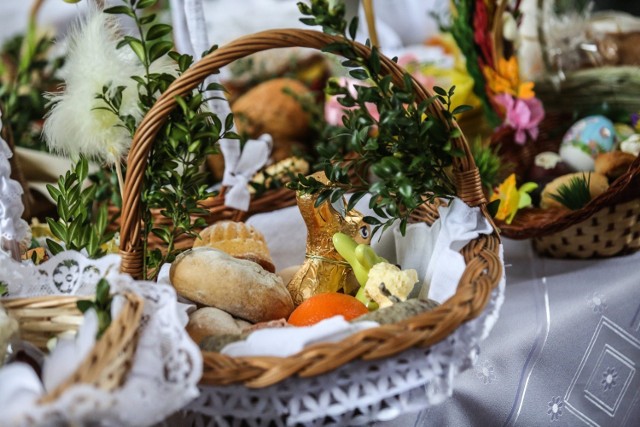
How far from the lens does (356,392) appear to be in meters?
0.67

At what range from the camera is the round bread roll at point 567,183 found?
112 centimetres

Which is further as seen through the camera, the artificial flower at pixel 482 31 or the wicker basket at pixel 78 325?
the artificial flower at pixel 482 31

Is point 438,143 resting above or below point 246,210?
above

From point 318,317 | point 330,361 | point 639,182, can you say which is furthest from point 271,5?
point 330,361

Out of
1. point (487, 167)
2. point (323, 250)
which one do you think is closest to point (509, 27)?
point (487, 167)

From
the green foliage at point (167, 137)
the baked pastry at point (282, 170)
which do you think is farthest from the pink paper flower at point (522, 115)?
the green foliage at point (167, 137)

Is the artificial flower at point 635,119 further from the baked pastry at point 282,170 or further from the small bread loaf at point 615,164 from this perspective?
the baked pastry at point 282,170

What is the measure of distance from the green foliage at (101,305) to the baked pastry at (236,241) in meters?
0.30

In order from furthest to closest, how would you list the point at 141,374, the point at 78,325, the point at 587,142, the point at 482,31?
the point at 482,31 → the point at 587,142 → the point at 78,325 → the point at 141,374

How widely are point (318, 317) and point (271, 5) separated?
5.98ft

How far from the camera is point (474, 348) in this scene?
0.72 m

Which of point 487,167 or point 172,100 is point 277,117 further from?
point 172,100

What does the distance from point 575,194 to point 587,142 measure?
0.20 metres

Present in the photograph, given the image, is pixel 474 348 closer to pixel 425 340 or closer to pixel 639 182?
pixel 425 340
